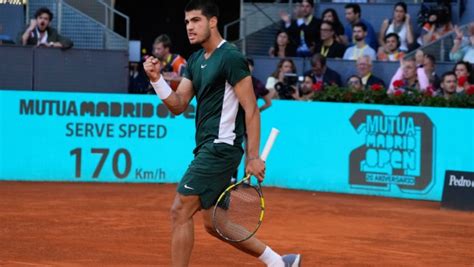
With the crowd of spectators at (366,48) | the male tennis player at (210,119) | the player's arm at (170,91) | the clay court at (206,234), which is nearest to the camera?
the player's arm at (170,91)

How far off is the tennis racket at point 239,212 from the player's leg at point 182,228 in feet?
0.57

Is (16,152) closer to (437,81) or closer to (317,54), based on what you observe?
(317,54)

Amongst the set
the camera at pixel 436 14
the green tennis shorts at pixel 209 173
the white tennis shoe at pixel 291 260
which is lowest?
the white tennis shoe at pixel 291 260

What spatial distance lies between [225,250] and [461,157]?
5.52 m

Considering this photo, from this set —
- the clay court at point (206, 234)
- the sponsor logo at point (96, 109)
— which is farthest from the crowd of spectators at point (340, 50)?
the clay court at point (206, 234)

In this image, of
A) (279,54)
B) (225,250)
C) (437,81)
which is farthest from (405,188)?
(225,250)

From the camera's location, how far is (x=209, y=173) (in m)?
7.78

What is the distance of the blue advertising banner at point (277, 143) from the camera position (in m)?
15.2

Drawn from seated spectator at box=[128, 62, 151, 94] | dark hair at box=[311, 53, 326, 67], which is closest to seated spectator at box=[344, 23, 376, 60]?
dark hair at box=[311, 53, 326, 67]

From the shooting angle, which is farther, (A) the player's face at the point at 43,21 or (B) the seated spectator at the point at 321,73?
(A) the player's face at the point at 43,21

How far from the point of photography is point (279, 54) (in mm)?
18578

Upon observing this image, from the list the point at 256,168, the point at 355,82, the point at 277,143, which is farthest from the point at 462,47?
the point at 256,168

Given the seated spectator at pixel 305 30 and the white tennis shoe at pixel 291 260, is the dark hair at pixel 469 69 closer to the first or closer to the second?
the seated spectator at pixel 305 30

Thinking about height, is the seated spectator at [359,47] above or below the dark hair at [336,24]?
below
